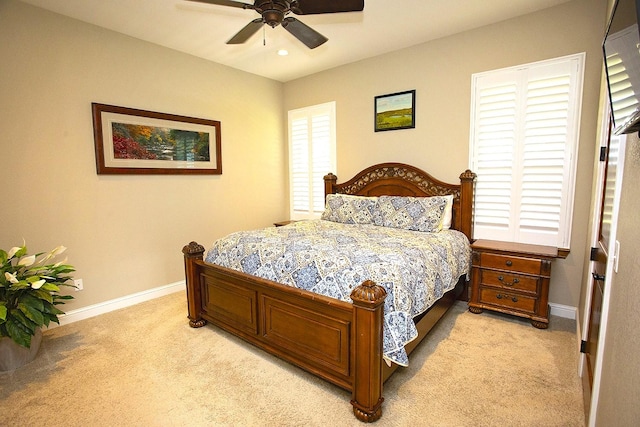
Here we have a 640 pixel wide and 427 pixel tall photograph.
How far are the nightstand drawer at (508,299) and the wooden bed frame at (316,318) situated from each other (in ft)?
0.94

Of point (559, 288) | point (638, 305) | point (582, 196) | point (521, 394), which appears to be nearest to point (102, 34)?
point (638, 305)

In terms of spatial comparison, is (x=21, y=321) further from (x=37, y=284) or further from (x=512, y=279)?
(x=512, y=279)

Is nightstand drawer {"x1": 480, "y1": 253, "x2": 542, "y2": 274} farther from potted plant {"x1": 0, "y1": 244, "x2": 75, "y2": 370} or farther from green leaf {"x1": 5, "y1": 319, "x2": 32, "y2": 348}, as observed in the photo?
green leaf {"x1": 5, "y1": 319, "x2": 32, "y2": 348}

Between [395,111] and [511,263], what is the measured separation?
2.11m

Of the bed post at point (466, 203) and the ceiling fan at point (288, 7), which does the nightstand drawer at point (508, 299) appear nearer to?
the bed post at point (466, 203)

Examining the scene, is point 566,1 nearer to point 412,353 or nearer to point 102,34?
point 412,353

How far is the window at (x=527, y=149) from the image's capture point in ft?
9.23

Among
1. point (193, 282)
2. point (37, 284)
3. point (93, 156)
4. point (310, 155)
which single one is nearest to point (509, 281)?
point (193, 282)

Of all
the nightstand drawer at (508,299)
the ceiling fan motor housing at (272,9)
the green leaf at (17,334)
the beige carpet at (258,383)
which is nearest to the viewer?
the beige carpet at (258,383)

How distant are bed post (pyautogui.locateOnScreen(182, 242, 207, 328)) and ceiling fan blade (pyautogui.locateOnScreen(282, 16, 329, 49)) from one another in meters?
1.96

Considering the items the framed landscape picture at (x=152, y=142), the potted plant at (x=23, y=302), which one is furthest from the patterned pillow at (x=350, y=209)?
the potted plant at (x=23, y=302)

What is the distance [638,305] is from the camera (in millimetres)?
941

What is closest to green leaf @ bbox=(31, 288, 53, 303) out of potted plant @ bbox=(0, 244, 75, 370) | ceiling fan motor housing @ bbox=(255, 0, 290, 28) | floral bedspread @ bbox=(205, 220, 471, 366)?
potted plant @ bbox=(0, 244, 75, 370)

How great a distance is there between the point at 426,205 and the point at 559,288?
1440mm
